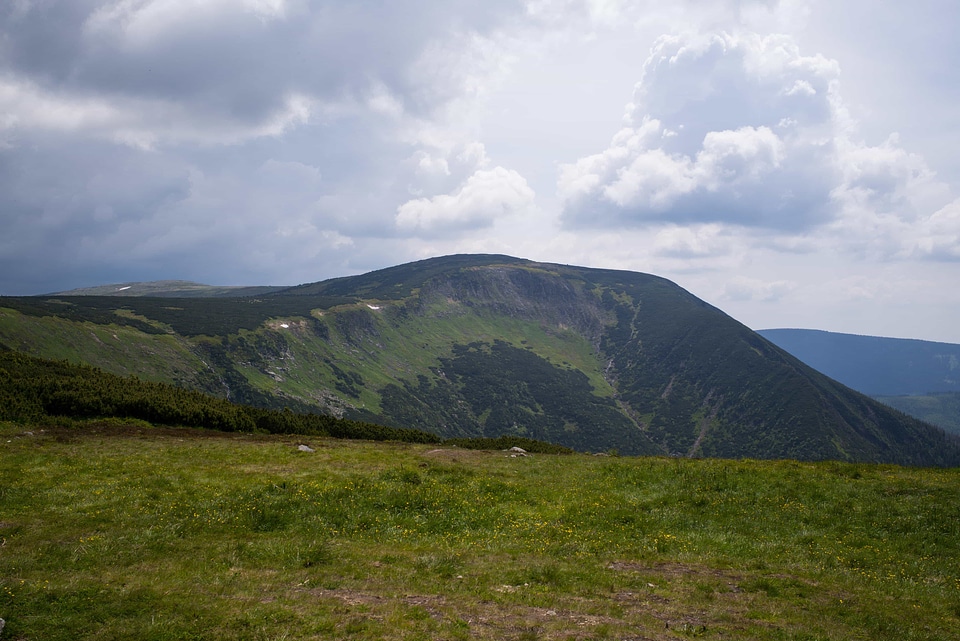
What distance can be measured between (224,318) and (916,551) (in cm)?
21140

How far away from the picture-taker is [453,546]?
63.2 feet

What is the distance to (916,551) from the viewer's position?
62.2 ft

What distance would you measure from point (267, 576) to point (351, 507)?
23.6 feet

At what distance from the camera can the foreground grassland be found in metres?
12.4

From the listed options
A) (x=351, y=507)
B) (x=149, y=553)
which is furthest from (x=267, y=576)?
(x=351, y=507)

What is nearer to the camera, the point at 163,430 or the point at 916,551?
the point at 916,551

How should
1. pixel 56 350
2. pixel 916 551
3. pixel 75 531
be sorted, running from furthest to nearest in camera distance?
pixel 56 350 < pixel 916 551 < pixel 75 531

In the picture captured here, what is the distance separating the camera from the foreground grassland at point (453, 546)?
12414mm

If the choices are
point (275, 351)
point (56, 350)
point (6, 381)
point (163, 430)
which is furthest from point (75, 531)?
point (275, 351)

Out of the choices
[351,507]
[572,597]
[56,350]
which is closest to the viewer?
[572,597]

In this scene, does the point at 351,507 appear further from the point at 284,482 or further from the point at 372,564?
the point at 372,564

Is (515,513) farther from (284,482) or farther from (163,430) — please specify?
(163,430)

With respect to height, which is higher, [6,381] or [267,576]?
[6,381]

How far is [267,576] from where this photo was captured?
15.0 meters
